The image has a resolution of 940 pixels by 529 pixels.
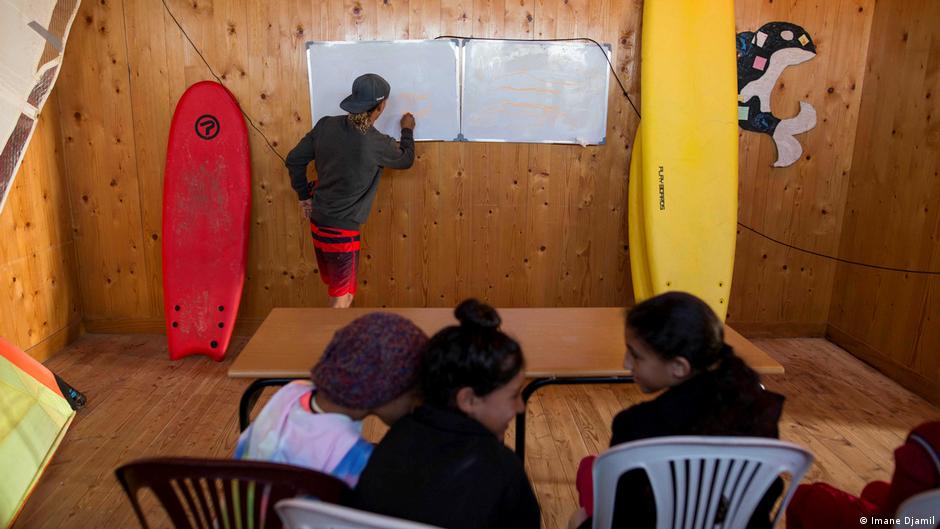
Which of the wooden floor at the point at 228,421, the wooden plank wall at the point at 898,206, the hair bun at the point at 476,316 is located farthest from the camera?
the wooden plank wall at the point at 898,206

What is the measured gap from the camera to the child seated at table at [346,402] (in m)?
1.08

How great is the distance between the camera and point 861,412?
2736 mm

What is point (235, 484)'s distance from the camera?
99cm

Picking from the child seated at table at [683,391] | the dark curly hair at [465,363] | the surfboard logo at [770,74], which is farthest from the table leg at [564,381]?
the surfboard logo at [770,74]

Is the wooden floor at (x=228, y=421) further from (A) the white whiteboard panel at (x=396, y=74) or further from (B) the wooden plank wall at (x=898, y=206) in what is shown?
(A) the white whiteboard panel at (x=396, y=74)

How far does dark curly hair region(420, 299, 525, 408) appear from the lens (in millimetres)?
1086

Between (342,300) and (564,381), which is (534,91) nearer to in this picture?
(342,300)

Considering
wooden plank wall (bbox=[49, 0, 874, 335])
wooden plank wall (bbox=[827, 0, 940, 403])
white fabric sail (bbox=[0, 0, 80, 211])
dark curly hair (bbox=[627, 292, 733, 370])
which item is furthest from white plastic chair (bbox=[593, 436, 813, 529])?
white fabric sail (bbox=[0, 0, 80, 211])

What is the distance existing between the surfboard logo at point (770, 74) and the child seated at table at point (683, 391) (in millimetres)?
2368

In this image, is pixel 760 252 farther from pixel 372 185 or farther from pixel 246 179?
pixel 246 179

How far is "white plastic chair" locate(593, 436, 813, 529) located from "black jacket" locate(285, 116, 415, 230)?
6.54 feet

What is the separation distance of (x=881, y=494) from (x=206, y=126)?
3082 millimetres

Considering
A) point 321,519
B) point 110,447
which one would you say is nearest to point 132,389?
point 110,447

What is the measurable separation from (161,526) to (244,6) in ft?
7.82
